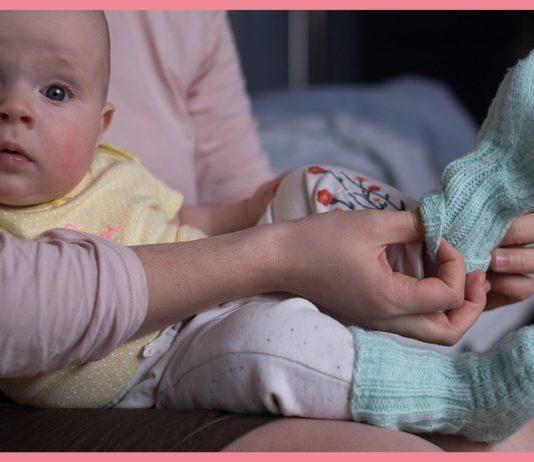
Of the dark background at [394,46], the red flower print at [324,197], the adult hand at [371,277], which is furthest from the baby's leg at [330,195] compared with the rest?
the dark background at [394,46]

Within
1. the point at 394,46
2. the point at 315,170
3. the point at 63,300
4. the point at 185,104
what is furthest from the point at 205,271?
the point at 394,46

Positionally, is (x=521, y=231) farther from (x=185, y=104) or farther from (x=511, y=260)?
(x=185, y=104)

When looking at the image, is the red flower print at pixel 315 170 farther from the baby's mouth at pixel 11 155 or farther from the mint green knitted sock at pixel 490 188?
the baby's mouth at pixel 11 155

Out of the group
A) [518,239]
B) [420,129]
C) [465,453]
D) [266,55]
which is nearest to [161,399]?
[465,453]

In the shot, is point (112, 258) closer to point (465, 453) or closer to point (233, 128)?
point (465, 453)

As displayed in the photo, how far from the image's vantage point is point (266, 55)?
10.6ft

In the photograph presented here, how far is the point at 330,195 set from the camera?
1037 millimetres

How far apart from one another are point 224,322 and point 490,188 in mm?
348

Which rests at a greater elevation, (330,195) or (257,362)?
(330,195)

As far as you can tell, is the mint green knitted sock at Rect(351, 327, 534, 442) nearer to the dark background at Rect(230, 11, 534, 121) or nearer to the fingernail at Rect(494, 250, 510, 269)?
the fingernail at Rect(494, 250, 510, 269)

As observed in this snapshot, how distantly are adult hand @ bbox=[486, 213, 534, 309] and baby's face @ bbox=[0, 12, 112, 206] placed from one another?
521 millimetres

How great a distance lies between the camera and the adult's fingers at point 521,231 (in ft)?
3.26

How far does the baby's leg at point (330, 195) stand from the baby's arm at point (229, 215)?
0.11 m

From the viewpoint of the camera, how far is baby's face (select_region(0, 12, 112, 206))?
883 mm
